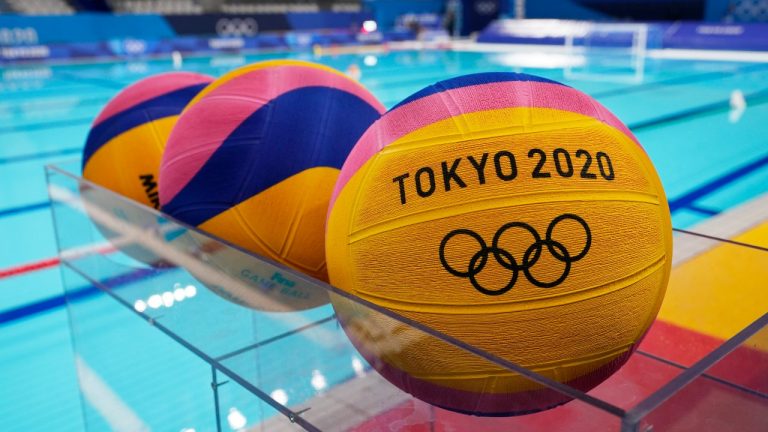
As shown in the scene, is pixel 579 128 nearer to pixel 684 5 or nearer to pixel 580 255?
pixel 580 255

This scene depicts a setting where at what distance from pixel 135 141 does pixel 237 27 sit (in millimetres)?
14545

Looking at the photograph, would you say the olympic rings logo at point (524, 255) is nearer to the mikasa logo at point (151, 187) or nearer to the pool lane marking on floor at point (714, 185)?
the mikasa logo at point (151, 187)

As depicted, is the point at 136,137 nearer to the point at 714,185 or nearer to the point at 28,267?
the point at 28,267

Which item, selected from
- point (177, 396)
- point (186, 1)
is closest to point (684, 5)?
point (186, 1)

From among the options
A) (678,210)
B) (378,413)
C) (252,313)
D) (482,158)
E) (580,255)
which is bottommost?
(678,210)

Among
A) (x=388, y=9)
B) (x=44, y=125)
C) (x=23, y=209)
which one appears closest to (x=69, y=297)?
(x=23, y=209)

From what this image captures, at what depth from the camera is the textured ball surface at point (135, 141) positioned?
175 centimetres

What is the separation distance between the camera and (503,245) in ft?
2.90

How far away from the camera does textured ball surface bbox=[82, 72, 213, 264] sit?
1.75m

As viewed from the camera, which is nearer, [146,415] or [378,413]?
[378,413]

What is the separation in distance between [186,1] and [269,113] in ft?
54.4

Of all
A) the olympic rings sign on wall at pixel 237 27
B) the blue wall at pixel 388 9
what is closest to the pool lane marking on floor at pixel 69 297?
the olympic rings sign on wall at pixel 237 27

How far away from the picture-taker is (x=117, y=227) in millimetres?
1567

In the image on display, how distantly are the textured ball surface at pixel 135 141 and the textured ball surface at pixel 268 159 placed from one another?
339 millimetres
